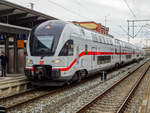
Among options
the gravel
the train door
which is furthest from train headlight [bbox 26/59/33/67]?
the train door

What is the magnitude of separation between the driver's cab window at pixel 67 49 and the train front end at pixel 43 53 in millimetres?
396

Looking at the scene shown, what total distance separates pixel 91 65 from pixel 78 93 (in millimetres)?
3611

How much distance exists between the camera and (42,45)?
996 cm

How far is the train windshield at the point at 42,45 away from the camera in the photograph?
9799 millimetres

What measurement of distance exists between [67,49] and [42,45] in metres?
1.21

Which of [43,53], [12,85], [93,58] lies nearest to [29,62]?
[43,53]

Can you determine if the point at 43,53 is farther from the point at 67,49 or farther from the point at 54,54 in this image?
the point at 67,49

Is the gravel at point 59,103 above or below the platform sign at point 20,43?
below

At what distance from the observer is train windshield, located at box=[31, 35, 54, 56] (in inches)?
386

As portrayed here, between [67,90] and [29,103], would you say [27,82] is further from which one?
[29,103]

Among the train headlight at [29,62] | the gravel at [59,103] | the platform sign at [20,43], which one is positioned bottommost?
the gravel at [59,103]

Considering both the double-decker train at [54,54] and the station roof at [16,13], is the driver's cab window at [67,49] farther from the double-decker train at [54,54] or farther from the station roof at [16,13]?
the station roof at [16,13]

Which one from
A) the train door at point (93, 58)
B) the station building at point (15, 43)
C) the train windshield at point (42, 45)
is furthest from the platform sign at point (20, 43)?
the train door at point (93, 58)

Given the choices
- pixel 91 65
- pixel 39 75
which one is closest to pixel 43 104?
pixel 39 75
